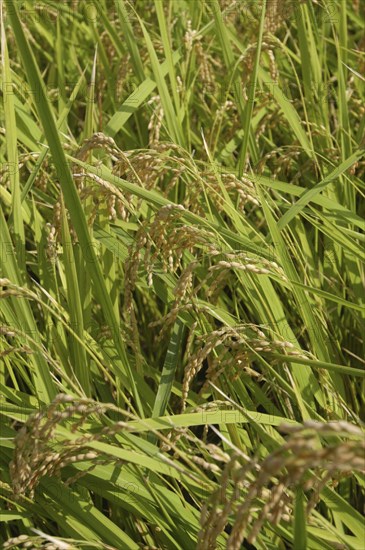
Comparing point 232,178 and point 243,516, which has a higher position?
point 232,178

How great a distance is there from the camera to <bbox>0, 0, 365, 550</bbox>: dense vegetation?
118cm

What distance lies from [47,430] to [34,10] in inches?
72.1

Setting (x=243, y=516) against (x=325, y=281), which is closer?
(x=243, y=516)

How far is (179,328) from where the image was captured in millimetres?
1604

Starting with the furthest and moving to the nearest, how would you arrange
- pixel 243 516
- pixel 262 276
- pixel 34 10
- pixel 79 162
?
pixel 34 10 → pixel 262 276 → pixel 79 162 → pixel 243 516

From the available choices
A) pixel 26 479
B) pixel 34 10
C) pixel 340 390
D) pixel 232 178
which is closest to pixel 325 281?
pixel 340 390

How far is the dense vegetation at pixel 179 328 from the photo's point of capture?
1.18 meters

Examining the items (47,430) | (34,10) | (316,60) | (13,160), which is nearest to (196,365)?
(47,430)

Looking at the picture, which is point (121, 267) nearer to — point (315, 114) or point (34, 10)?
point (315, 114)

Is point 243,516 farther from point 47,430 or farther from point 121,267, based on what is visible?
point 121,267

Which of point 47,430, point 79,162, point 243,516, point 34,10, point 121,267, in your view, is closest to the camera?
point 243,516

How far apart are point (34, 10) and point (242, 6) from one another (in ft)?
2.22

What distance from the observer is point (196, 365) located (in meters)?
1.27

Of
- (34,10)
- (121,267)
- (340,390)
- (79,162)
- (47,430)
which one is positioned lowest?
(340,390)
